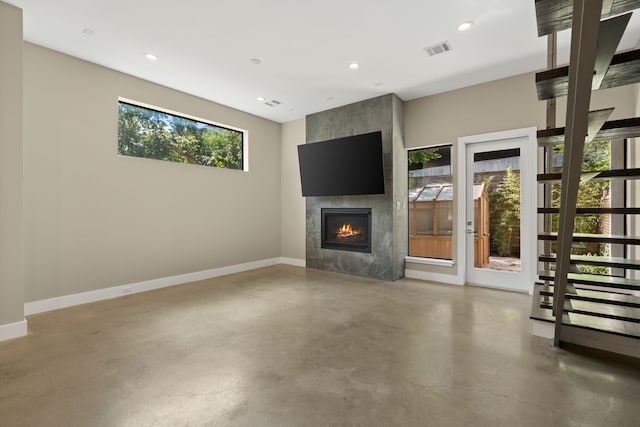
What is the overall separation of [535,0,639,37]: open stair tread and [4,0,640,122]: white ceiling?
146 cm

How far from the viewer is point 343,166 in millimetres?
5090

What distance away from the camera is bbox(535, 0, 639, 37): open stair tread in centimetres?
127

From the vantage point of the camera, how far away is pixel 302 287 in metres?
4.45

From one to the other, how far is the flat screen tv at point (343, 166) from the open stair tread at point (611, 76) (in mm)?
2863

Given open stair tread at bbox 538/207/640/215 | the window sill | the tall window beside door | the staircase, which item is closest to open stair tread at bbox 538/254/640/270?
the staircase

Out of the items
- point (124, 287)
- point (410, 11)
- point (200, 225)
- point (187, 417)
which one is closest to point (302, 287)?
point (200, 225)

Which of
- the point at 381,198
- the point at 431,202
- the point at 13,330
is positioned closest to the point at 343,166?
the point at 381,198

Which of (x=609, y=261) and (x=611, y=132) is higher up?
(x=611, y=132)

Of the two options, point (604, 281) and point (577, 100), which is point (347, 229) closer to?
point (604, 281)

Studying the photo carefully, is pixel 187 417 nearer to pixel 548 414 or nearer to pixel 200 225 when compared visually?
pixel 548 414

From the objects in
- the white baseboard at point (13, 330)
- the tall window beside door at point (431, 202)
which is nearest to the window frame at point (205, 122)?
the white baseboard at point (13, 330)

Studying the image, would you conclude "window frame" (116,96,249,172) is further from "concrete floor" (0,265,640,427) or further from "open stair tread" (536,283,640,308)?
"open stair tread" (536,283,640,308)

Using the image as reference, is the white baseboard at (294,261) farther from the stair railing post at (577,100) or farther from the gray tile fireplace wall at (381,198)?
the stair railing post at (577,100)

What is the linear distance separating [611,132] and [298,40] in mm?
2870
